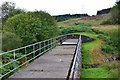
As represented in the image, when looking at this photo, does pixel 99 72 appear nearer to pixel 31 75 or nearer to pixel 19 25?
pixel 19 25

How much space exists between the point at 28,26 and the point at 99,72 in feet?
21.8

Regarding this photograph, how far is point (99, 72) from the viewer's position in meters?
22.4

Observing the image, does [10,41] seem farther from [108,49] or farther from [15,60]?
[108,49]

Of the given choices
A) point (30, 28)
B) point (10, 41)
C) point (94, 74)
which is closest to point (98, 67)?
point (94, 74)

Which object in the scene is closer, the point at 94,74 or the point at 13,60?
the point at 13,60

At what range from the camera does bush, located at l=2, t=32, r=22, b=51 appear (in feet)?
75.3

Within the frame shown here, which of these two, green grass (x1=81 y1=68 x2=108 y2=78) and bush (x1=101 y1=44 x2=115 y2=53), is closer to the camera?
green grass (x1=81 y1=68 x2=108 y2=78)

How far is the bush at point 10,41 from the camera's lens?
22.9 meters

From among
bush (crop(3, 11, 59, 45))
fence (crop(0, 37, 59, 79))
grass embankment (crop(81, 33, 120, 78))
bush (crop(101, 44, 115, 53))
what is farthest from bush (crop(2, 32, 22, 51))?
bush (crop(101, 44, 115, 53))

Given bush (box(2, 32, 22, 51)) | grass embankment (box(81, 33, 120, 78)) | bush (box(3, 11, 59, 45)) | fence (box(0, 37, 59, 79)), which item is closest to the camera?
fence (box(0, 37, 59, 79))

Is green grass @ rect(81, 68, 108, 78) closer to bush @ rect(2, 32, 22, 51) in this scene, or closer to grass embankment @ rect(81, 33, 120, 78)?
grass embankment @ rect(81, 33, 120, 78)

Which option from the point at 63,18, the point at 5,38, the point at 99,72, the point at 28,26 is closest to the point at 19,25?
the point at 28,26

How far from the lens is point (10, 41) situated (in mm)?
23250

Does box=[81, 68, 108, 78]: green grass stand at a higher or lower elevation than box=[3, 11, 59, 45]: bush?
lower
